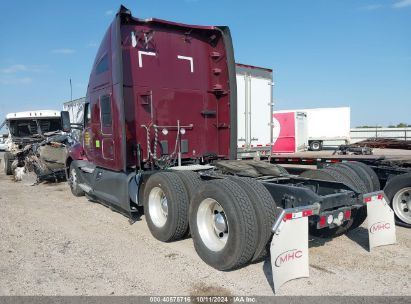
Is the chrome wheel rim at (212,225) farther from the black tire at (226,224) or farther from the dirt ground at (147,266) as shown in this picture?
the dirt ground at (147,266)

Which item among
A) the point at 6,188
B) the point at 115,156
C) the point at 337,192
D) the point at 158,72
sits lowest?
the point at 6,188

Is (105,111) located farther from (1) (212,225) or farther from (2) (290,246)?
(2) (290,246)

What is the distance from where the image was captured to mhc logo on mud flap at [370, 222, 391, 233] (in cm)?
475

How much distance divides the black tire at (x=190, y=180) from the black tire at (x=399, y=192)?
310 cm

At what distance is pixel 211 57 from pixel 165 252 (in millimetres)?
3878

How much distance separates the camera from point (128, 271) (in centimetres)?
439

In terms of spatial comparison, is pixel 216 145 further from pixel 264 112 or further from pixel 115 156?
pixel 264 112

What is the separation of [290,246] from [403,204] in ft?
10.2

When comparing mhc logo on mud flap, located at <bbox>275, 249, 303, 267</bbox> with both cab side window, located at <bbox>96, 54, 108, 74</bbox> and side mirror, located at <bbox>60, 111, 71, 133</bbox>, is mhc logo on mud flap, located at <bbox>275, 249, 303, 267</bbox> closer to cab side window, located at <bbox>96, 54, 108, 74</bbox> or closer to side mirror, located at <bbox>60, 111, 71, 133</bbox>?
cab side window, located at <bbox>96, 54, 108, 74</bbox>

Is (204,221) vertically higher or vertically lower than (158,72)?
lower

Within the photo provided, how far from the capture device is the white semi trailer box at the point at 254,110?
11.2 m

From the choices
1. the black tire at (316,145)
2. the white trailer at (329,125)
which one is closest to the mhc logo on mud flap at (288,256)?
the white trailer at (329,125)

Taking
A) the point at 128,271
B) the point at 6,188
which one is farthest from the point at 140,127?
the point at 6,188

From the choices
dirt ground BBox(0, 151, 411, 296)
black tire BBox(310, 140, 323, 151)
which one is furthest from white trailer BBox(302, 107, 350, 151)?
dirt ground BBox(0, 151, 411, 296)
